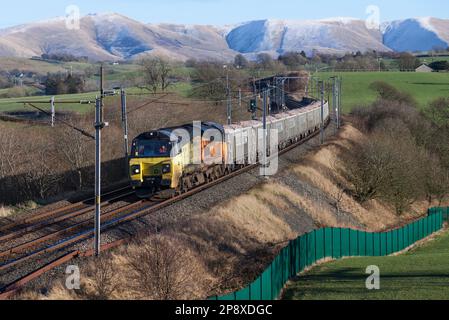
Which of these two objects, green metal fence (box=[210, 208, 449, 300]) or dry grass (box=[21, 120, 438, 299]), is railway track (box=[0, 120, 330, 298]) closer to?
dry grass (box=[21, 120, 438, 299])

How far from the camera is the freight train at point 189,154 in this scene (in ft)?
103

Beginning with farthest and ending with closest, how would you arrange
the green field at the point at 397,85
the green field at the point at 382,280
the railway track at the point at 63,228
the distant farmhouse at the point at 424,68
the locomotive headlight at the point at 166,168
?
1. the distant farmhouse at the point at 424,68
2. the green field at the point at 397,85
3. the locomotive headlight at the point at 166,168
4. the railway track at the point at 63,228
5. the green field at the point at 382,280

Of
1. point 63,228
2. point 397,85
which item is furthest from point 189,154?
point 397,85

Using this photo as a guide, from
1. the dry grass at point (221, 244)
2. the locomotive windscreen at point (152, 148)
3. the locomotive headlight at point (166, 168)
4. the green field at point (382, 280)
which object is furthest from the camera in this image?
the locomotive windscreen at point (152, 148)

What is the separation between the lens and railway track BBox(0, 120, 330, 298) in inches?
889

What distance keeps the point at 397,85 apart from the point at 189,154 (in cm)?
9314

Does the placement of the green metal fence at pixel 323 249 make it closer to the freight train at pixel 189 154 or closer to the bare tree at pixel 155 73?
the freight train at pixel 189 154

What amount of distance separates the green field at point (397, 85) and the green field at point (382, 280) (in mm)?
75186

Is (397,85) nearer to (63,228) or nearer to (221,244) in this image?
(221,244)

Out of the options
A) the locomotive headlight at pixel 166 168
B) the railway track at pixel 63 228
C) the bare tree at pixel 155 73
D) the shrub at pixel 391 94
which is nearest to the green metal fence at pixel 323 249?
the railway track at pixel 63 228

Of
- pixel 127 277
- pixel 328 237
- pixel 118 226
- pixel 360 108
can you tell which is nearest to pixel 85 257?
pixel 127 277

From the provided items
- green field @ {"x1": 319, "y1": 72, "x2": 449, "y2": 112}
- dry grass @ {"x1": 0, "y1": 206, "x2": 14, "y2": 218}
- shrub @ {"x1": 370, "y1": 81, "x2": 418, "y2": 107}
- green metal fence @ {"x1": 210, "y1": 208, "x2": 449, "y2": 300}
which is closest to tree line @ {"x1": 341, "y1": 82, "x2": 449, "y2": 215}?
green metal fence @ {"x1": 210, "y1": 208, "x2": 449, "y2": 300}

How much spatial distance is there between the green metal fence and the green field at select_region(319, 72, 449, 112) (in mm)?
65107
